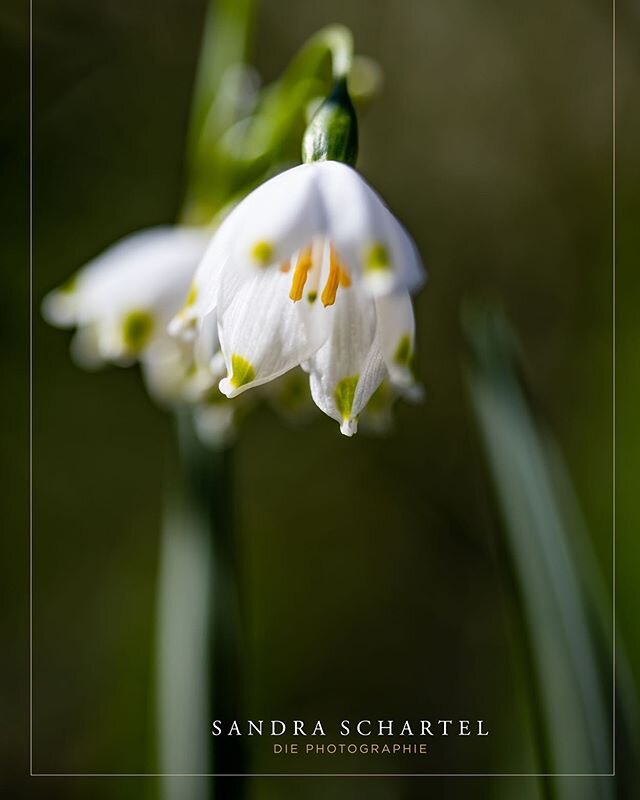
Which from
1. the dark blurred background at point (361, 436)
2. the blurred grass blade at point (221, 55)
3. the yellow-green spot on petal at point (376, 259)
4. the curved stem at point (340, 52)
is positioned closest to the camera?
the yellow-green spot on petal at point (376, 259)

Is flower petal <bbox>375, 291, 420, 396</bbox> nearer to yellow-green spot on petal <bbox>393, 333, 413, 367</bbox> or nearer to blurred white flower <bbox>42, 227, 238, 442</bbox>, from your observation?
yellow-green spot on petal <bbox>393, 333, 413, 367</bbox>

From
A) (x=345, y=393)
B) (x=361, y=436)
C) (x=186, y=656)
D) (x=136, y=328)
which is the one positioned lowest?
(x=186, y=656)

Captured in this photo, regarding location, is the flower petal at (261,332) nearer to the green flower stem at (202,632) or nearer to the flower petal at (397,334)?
the flower petal at (397,334)

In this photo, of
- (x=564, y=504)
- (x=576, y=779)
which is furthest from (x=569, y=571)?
(x=564, y=504)

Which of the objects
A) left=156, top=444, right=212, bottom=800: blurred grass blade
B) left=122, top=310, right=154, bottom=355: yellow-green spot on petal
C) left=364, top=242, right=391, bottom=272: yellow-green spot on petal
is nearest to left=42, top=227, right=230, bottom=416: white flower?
left=122, top=310, right=154, bottom=355: yellow-green spot on petal

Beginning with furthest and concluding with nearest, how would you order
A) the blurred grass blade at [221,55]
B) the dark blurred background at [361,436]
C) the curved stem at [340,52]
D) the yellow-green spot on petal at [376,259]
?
the dark blurred background at [361,436], the blurred grass blade at [221,55], the curved stem at [340,52], the yellow-green spot on petal at [376,259]

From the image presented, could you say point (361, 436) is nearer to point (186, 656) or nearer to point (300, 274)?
point (186, 656)

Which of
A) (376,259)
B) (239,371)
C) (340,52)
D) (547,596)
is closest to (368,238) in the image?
(376,259)

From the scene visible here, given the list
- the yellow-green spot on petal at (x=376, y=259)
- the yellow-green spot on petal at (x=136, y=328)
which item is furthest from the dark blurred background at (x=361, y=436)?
the yellow-green spot on petal at (x=376, y=259)
